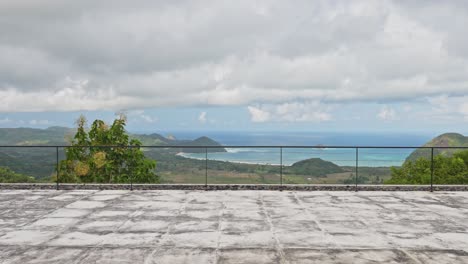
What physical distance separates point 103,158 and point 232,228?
7.97 metres

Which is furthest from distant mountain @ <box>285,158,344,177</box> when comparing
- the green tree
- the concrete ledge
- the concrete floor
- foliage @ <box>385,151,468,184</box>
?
foliage @ <box>385,151,468,184</box>

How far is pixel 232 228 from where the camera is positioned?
16.9ft

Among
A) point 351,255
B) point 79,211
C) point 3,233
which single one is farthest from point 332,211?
point 3,233

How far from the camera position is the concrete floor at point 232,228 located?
412cm

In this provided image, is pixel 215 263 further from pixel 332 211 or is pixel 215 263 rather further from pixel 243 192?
pixel 243 192

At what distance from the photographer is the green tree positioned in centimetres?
1200

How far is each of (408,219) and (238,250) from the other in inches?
121

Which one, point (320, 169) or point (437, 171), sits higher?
point (320, 169)

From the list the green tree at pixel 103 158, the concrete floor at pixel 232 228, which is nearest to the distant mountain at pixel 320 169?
the concrete floor at pixel 232 228

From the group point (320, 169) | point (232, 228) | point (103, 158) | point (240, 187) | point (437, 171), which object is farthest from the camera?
point (437, 171)

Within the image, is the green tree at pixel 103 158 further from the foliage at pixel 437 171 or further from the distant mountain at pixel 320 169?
the foliage at pixel 437 171

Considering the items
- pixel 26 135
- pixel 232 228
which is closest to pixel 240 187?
pixel 232 228

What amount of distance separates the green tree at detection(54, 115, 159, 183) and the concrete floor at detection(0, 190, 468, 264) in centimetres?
413

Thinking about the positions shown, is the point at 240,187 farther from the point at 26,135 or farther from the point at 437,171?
the point at 26,135
